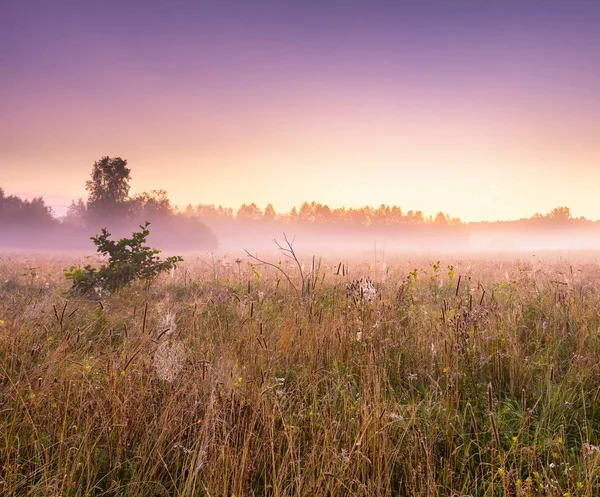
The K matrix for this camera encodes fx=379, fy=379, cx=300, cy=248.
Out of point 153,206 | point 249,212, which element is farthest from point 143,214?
point 249,212

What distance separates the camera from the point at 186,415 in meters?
2.65

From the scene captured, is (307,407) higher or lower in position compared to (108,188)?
lower

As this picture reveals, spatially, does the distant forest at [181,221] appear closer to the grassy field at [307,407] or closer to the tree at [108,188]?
the tree at [108,188]

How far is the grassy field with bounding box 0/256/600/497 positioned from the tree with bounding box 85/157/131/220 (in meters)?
48.9

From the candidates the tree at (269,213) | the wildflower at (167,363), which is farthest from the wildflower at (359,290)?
the tree at (269,213)

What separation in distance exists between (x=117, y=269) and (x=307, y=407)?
6.13 meters

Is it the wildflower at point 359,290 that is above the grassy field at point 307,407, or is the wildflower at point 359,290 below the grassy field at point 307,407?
above

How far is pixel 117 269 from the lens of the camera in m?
7.79

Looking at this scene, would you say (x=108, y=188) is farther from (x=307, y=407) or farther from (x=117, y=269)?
(x=307, y=407)

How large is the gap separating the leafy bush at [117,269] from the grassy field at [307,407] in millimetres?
1741

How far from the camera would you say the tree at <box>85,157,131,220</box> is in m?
49.3

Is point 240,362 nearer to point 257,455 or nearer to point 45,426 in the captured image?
point 257,455

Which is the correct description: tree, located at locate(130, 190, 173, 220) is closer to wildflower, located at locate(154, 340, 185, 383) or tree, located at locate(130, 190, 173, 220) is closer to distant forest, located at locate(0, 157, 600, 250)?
distant forest, located at locate(0, 157, 600, 250)

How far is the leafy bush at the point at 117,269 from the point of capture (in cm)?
762
